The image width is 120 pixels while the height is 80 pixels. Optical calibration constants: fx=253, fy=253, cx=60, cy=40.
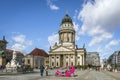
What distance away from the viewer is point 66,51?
147625 millimetres

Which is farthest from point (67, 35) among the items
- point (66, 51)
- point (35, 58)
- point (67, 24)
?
point (35, 58)

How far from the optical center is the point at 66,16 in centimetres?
16350

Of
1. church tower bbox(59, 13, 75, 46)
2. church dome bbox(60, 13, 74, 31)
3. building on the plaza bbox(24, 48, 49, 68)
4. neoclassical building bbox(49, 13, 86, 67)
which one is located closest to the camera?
building on the plaza bbox(24, 48, 49, 68)

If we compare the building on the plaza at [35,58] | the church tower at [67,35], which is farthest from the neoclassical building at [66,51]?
the building on the plaza at [35,58]

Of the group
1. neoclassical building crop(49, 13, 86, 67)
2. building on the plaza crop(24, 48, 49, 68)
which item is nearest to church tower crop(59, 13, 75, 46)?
neoclassical building crop(49, 13, 86, 67)

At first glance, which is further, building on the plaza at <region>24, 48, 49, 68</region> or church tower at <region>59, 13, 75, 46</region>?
church tower at <region>59, 13, 75, 46</region>

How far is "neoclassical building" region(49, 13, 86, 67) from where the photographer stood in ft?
484

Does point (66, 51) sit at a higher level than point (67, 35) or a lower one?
lower

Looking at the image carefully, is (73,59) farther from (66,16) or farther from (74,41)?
(66,16)

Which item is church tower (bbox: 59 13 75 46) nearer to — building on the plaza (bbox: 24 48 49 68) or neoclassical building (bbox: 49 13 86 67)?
neoclassical building (bbox: 49 13 86 67)

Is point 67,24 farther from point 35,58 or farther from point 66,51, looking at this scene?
point 35,58

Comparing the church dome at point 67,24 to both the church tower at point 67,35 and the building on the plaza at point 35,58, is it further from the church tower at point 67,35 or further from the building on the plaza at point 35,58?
the building on the plaza at point 35,58

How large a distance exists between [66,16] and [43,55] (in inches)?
1160

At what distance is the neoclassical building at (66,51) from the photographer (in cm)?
14750
